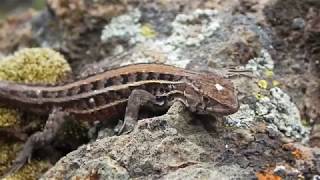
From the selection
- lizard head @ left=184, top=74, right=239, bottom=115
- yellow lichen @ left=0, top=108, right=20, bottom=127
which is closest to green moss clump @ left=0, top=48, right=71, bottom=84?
yellow lichen @ left=0, top=108, right=20, bottom=127

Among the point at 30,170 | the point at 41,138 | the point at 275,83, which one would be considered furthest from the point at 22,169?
the point at 275,83

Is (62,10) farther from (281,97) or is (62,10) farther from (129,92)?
(281,97)

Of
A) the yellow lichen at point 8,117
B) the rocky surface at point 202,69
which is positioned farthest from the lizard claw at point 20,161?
the rocky surface at point 202,69

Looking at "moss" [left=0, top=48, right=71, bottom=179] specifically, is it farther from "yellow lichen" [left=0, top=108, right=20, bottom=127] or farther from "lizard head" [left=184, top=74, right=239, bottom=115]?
"lizard head" [left=184, top=74, right=239, bottom=115]

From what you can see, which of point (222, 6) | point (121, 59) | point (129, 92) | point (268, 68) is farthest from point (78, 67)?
point (268, 68)

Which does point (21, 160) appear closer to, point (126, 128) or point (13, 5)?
point (126, 128)

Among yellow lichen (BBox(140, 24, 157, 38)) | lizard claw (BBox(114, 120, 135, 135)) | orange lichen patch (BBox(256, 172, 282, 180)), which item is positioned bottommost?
orange lichen patch (BBox(256, 172, 282, 180))

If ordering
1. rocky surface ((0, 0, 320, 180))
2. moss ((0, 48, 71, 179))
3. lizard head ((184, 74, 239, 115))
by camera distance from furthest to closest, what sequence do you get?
moss ((0, 48, 71, 179)) < lizard head ((184, 74, 239, 115)) < rocky surface ((0, 0, 320, 180))

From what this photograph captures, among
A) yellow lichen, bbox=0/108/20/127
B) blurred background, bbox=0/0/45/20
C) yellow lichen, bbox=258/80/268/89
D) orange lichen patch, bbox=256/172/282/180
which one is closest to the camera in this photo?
orange lichen patch, bbox=256/172/282/180
